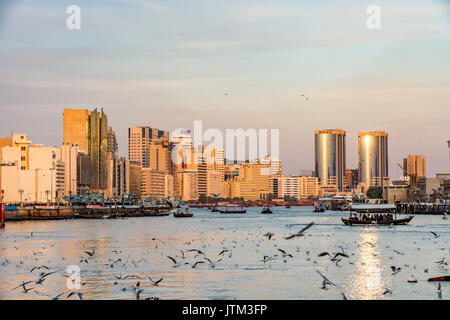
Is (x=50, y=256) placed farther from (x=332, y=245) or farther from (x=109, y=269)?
Answer: (x=332, y=245)

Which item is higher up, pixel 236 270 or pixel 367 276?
pixel 236 270

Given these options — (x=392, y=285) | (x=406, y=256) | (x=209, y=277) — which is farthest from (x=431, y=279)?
(x=406, y=256)

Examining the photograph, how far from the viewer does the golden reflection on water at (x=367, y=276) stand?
3838cm

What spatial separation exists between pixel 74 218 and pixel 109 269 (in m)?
135

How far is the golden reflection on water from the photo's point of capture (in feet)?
126

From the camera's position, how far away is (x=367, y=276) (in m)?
45.7

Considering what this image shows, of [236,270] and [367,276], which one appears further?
[236,270]

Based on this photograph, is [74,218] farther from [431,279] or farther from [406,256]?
[431,279]

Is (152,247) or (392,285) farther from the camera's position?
(152,247)

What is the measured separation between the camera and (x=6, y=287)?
40.1m

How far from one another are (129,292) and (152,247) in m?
33.4
